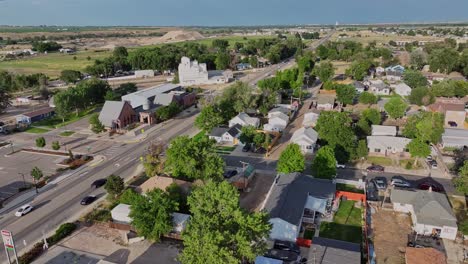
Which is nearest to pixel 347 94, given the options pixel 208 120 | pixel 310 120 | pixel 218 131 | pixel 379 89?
pixel 310 120

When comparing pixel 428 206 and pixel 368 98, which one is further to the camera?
pixel 368 98

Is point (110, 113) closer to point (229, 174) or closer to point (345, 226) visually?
point (229, 174)

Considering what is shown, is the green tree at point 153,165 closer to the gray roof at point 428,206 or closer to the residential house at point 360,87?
the gray roof at point 428,206

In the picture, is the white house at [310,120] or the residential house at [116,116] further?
the residential house at [116,116]

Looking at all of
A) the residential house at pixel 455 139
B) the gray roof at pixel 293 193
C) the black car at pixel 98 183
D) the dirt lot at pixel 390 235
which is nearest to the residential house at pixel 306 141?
the gray roof at pixel 293 193

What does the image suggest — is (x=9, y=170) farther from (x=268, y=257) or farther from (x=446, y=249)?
(x=446, y=249)

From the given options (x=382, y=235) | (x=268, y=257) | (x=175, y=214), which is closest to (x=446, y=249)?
(x=382, y=235)
